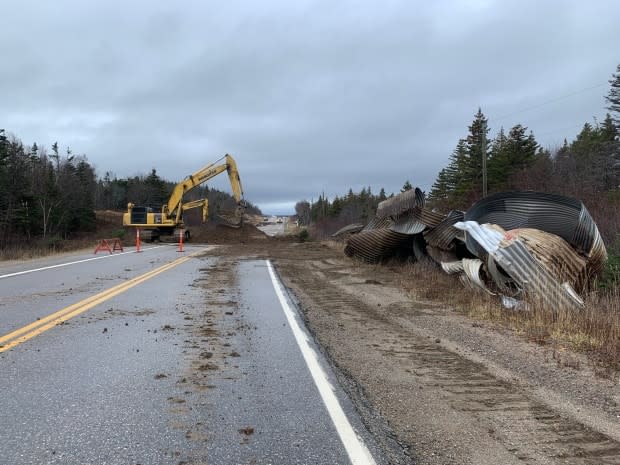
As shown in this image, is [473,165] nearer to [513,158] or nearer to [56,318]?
[513,158]

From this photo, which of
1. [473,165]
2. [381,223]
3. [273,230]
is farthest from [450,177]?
[381,223]

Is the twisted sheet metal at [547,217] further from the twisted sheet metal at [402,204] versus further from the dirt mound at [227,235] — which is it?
the dirt mound at [227,235]

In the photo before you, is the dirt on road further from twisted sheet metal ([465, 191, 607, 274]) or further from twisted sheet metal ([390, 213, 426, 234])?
twisted sheet metal ([390, 213, 426, 234])

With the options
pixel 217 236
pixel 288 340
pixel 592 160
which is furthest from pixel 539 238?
pixel 592 160

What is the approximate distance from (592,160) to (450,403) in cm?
4363

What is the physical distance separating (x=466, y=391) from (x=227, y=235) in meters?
34.9

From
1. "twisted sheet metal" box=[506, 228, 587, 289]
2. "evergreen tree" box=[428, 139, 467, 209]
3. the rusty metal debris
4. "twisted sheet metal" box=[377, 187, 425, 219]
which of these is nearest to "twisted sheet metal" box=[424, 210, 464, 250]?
the rusty metal debris

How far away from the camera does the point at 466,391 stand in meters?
4.51

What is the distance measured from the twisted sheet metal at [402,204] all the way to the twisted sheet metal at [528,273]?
6.27 metres

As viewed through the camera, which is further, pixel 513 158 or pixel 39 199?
pixel 39 199

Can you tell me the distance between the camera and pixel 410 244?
679 inches

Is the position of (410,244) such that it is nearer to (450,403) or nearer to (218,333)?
(218,333)

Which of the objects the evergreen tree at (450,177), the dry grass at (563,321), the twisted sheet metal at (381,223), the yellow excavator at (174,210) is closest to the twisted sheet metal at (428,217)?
the twisted sheet metal at (381,223)

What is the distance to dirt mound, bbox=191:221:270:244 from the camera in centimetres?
3788
